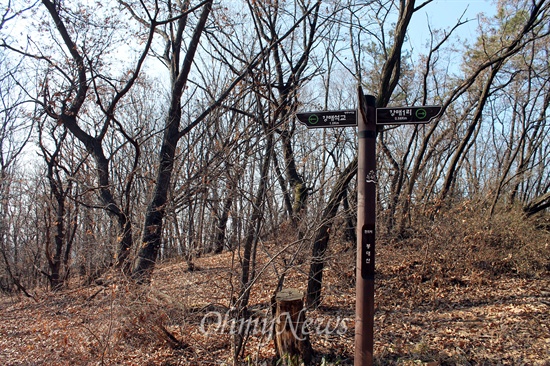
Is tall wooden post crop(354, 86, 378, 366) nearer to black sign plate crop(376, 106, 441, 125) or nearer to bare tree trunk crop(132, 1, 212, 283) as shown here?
black sign plate crop(376, 106, 441, 125)

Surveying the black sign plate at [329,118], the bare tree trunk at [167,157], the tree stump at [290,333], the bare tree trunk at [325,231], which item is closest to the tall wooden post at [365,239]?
the black sign plate at [329,118]

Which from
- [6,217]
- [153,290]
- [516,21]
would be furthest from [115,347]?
[6,217]

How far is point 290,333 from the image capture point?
4984 mm

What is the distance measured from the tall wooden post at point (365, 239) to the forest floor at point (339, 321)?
1.43 metres

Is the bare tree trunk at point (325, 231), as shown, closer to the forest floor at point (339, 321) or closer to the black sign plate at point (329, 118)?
the forest floor at point (339, 321)

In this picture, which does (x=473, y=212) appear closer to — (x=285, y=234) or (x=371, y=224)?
(x=285, y=234)

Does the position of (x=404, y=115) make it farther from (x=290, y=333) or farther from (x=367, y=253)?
(x=290, y=333)

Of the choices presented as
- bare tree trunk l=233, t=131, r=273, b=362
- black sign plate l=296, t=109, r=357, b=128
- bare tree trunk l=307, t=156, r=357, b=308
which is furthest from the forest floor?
black sign plate l=296, t=109, r=357, b=128

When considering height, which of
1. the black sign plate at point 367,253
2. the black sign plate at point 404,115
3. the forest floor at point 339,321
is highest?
the black sign plate at point 404,115

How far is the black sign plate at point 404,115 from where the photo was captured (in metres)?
3.53

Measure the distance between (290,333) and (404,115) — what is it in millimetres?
2961

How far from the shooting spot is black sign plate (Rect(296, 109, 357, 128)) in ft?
12.2

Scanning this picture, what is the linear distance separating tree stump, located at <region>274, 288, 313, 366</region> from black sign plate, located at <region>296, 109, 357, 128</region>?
2306mm

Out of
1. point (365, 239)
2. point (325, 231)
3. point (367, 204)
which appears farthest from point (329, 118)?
point (325, 231)
